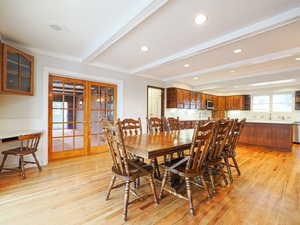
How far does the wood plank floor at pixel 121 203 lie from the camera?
1598 mm

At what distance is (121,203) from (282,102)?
8435mm

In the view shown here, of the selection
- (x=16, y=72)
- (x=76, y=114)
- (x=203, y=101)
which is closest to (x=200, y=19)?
(x=16, y=72)

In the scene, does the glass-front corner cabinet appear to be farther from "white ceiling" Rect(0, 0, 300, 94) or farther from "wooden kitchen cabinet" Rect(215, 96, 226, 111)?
"wooden kitchen cabinet" Rect(215, 96, 226, 111)

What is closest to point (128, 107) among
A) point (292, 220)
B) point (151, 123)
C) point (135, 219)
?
point (151, 123)

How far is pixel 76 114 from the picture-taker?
384 cm

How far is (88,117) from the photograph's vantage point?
3994mm

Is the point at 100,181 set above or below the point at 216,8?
below

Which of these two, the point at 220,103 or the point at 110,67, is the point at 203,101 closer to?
the point at 220,103

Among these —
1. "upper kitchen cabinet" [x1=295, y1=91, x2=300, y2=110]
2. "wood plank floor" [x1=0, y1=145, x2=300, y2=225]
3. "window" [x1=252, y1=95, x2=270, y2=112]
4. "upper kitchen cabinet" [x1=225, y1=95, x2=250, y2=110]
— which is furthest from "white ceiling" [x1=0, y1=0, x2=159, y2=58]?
"window" [x1=252, y1=95, x2=270, y2=112]

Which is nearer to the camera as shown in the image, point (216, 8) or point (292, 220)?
point (292, 220)

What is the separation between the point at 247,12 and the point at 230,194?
253 cm

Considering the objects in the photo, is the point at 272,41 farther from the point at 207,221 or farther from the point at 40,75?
the point at 40,75

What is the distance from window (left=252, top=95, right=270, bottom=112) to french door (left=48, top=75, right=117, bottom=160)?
7407 millimetres

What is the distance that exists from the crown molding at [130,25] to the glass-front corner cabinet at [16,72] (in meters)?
1.18
